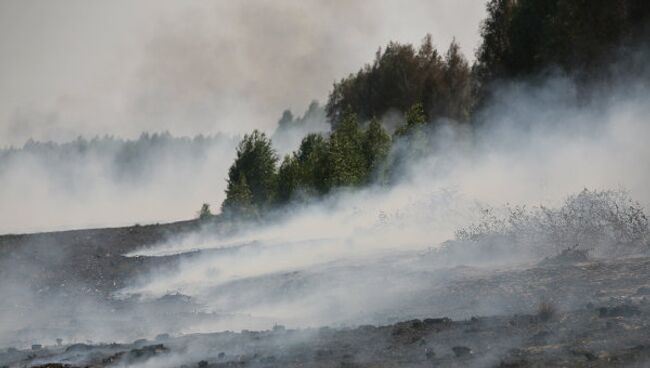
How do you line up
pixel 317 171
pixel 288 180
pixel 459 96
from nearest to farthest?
pixel 317 171, pixel 288 180, pixel 459 96

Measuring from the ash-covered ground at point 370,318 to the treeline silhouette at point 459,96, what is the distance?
8.86 meters

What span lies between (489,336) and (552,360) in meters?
1.35

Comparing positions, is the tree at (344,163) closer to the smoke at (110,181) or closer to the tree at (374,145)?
the tree at (374,145)

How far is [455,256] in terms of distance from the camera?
16.8 m

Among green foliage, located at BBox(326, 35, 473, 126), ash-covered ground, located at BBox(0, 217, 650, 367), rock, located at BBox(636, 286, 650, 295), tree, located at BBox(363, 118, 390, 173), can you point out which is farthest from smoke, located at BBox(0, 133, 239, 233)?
rock, located at BBox(636, 286, 650, 295)

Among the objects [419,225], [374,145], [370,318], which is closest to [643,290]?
[370,318]

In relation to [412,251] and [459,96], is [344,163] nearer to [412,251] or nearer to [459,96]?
[412,251]

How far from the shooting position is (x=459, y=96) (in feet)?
138

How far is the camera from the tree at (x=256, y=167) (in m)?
33.7

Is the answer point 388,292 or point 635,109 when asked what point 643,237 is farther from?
point 635,109

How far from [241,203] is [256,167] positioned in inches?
113

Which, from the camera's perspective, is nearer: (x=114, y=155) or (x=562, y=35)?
(x=562, y=35)

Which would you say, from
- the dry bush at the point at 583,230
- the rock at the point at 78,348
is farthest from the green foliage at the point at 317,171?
the rock at the point at 78,348

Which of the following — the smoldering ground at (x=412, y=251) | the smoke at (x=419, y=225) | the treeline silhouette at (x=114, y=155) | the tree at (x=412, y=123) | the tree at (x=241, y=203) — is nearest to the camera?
the smoldering ground at (x=412, y=251)
